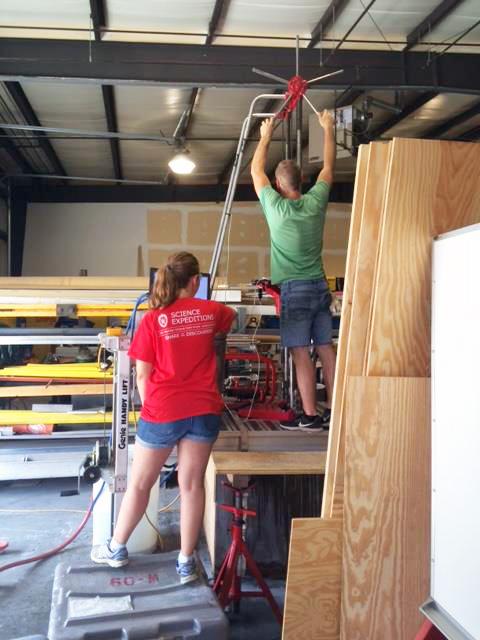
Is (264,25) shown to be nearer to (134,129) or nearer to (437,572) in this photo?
(134,129)

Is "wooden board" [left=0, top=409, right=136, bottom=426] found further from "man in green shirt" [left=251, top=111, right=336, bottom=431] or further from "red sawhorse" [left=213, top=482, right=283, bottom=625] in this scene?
"red sawhorse" [left=213, top=482, right=283, bottom=625]

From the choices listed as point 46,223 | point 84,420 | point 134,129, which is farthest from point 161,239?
point 84,420

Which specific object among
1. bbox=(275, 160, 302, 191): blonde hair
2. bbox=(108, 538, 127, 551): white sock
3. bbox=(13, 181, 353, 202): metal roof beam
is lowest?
bbox=(108, 538, 127, 551): white sock

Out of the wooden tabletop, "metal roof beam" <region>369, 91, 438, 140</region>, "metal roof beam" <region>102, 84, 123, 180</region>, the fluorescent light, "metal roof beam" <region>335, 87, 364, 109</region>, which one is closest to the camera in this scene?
the wooden tabletop

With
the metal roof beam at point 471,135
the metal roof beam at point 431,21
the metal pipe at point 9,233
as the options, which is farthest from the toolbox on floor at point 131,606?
the metal pipe at point 9,233

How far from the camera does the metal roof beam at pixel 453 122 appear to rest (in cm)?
645

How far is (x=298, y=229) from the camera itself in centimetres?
299

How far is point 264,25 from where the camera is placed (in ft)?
14.9

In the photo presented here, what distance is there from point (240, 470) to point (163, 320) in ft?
2.29

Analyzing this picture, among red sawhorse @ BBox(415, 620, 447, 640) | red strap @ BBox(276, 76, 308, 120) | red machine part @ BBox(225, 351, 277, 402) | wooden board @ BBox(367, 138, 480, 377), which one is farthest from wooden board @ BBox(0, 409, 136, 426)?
red sawhorse @ BBox(415, 620, 447, 640)

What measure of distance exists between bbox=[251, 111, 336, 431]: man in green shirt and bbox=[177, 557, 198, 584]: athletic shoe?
0.84 meters

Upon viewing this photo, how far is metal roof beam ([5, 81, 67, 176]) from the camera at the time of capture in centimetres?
557

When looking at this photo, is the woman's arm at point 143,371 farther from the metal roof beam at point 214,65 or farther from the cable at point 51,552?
the metal roof beam at point 214,65

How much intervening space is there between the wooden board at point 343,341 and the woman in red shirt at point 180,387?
2.15 feet
